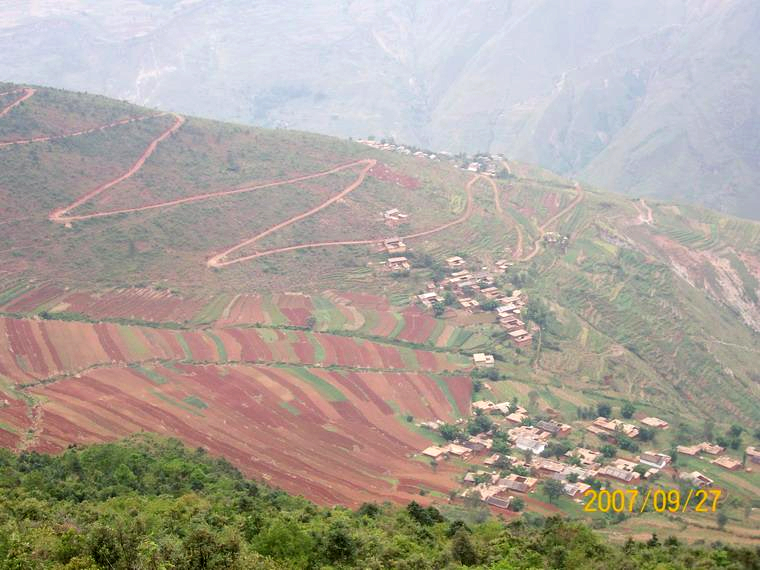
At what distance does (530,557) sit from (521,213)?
6547cm

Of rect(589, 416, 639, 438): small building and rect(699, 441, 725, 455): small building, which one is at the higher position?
rect(589, 416, 639, 438): small building

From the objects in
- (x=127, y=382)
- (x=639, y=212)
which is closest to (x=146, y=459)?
(x=127, y=382)

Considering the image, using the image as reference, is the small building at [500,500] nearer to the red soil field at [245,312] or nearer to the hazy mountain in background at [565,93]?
the red soil field at [245,312]

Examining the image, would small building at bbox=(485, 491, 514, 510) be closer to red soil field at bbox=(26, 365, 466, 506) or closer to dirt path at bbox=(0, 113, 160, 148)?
red soil field at bbox=(26, 365, 466, 506)

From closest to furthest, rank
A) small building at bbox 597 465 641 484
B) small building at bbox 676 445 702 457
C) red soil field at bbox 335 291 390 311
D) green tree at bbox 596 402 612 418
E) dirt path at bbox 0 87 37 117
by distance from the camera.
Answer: small building at bbox 597 465 641 484
small building at bbox 676 445 702 457
green tree at bbox 596 402 612 418
red soil field at bbox 335 291 390 311
dirt path at bbox 0 87 37 117

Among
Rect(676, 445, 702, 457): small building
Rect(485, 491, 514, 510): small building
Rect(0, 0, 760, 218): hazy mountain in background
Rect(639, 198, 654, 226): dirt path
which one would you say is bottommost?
Rect(485, 491, 514, 510): small building

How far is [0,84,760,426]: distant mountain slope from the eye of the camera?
64.7 m

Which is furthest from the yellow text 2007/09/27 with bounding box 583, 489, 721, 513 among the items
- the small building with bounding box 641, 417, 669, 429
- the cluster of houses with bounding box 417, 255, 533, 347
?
the cluster of houses with bounding box 417, 255, 533, 347

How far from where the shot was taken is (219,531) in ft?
93.2

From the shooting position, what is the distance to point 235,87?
7643 inches

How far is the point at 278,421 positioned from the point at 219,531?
74.9 feet

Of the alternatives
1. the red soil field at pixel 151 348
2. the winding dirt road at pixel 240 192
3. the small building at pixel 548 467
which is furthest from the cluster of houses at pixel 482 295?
the small building at pixel 548 467

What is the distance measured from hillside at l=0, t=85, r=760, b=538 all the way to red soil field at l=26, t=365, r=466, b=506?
14 centimetres

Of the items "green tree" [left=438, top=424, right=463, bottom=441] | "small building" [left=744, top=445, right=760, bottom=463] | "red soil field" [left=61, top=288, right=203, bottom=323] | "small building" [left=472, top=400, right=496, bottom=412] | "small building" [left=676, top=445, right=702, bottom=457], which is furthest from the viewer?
"red soil field" [left=61, top=288, right=203, bottom=323]
